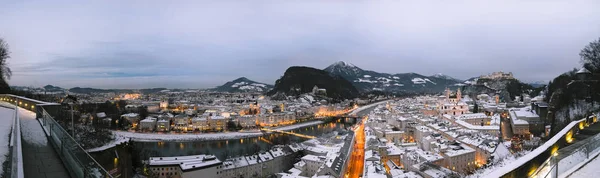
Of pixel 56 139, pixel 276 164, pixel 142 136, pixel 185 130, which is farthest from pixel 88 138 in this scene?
pixel 56 139

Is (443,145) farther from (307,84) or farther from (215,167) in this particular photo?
(307,84)

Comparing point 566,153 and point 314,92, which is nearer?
point 566,153

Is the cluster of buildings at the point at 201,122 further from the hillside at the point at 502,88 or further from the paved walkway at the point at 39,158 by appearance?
the paved walkway at the point at 39,158

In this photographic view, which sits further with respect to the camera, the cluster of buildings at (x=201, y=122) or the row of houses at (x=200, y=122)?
the row of houses at (x=200, y=122)

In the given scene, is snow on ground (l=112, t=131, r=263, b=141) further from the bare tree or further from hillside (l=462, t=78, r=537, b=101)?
hillside (l=462, t=78, r=537, b=101)

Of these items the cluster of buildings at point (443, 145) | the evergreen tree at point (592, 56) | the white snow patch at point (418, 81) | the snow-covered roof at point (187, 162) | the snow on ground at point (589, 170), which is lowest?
the snow-covered roof at point (187, 162)

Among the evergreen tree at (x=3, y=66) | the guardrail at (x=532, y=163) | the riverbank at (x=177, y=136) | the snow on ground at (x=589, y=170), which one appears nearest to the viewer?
the guardrail at (x=532, y=163)

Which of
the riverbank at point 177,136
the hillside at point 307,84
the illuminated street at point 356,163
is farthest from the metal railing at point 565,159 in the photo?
the hillside at point 307,84

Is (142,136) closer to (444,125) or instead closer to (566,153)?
(444,125)
